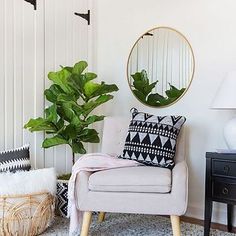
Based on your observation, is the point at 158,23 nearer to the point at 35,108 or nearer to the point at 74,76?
the point at 74,76

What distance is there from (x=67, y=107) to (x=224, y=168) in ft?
4.44

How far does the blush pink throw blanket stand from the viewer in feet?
7.68

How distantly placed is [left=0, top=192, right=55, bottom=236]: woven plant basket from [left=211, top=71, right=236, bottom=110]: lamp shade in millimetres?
1360

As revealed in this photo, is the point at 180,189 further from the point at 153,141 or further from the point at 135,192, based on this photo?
the point at 153,141

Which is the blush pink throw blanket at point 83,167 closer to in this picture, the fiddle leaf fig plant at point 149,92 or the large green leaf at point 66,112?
the large green leaf at point 66,112

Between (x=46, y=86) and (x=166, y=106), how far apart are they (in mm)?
1094

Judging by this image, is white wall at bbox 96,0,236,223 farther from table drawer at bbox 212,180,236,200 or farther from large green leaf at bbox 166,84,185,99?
table drawer at bbox 212,180,236,200

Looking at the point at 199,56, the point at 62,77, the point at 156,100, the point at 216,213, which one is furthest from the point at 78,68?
the point at 216,213

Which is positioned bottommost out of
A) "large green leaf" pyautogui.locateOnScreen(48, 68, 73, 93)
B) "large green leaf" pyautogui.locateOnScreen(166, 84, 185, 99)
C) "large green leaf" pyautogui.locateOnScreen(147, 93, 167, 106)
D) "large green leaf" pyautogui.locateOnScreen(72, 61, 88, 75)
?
"large green leaf" pyautogui.locateOnScreen(147, 93, 167, 106)

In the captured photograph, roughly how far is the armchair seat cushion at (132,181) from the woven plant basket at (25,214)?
422 millimetres

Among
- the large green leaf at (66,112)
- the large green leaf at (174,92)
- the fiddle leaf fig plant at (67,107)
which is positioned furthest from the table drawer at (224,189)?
the large green leaf at (66,112)

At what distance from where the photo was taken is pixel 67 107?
9.96ft

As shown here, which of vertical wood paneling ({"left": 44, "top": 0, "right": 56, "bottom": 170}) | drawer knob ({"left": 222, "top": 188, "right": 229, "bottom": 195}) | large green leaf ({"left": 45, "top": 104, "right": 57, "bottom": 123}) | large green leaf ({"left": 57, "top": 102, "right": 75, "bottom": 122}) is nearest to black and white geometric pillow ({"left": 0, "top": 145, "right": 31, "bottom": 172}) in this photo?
large green leaf ({"left": 45, "top": 104, "right": 57, "bottom": 123})

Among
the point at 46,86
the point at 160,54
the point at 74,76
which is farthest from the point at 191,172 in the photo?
the point at 46,86
